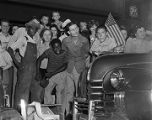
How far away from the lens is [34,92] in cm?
783

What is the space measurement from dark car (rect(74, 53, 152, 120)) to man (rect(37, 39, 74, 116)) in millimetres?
2777

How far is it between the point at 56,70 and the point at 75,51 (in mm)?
612

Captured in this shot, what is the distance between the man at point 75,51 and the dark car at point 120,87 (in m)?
2.76

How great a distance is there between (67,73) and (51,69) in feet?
1.26

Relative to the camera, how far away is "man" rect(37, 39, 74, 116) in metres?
7.62

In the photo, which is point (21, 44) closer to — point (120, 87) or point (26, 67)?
point (26, 67)

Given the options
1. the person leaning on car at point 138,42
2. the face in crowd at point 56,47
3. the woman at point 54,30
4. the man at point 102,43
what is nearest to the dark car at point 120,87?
the person leaning on car at point 138,42

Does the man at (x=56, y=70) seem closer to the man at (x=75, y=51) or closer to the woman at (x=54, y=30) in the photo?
the man at (x=75, y=51)

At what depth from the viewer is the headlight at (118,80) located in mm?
4699

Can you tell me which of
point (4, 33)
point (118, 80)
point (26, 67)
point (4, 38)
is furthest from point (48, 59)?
point (118, 80)

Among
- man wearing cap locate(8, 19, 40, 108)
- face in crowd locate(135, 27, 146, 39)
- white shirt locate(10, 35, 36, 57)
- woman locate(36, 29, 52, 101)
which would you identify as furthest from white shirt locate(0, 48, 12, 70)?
face in crowd locate(135, 27, 146, 39)

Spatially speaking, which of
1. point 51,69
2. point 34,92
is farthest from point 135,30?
point 34,92

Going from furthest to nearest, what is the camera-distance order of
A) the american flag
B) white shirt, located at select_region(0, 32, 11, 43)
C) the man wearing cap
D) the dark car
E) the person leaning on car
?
the american flag
white shirt, located at select_region(0, 32, 11, 43)
the man wearing cap
the person leaning on car
the dark car

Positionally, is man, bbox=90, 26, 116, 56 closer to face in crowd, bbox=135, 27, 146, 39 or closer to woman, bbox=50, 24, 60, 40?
face in crowd, bbox=135, 27, 146, 39
